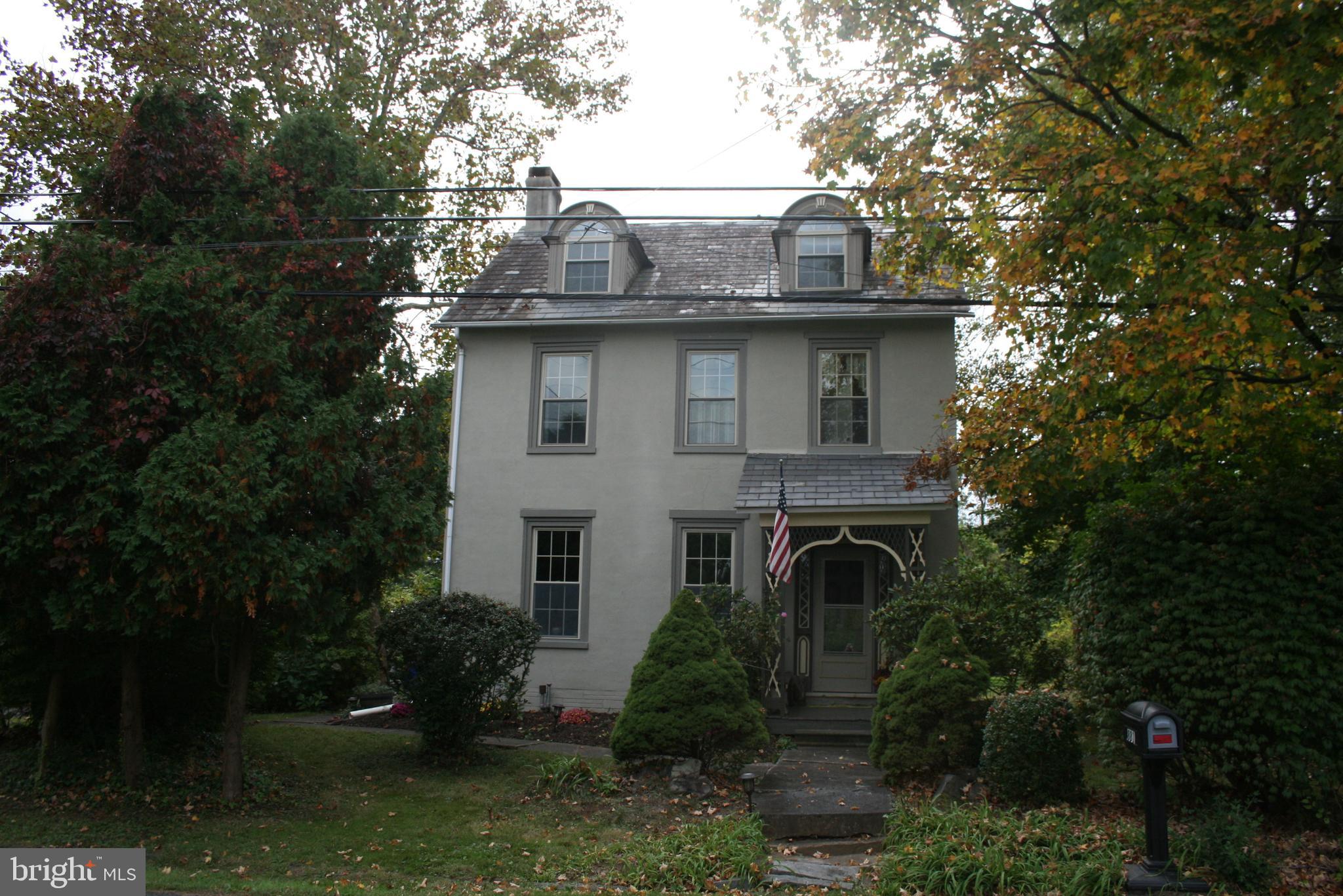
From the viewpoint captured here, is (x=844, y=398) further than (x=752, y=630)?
Yes

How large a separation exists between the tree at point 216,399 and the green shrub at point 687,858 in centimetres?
354

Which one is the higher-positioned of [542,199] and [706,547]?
[542,199]

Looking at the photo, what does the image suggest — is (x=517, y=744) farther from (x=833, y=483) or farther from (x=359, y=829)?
(x=833, y=483)

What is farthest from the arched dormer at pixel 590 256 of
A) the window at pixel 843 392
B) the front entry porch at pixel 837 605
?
the front entry porch at pixel 837 605

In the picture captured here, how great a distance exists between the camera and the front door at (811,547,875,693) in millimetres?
14367

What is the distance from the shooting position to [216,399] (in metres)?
8.27

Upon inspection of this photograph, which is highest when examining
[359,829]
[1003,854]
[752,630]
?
[752,630]

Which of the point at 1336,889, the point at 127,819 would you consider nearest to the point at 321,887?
the point at 127,819

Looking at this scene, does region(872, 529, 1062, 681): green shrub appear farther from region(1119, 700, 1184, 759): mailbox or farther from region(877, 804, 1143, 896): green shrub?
region(1119, 700, 1184, 759): mailbox

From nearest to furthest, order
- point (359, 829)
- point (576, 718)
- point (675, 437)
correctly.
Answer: point (359, 829) < point (576, 718) < point (675, 437)

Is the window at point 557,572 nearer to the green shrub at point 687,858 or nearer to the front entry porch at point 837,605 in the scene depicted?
the front entry porch at point 837,605

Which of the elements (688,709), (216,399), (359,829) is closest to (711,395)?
(688,709)

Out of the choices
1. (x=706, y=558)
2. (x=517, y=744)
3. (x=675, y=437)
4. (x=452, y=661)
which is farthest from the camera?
(x=675, y=437)

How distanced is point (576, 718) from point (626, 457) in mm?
4135
